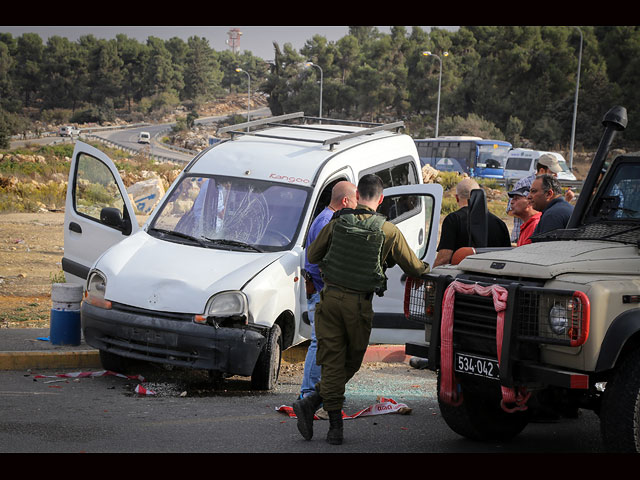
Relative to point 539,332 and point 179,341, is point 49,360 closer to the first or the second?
point 179,341

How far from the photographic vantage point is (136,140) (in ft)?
280

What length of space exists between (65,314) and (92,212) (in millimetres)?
1247

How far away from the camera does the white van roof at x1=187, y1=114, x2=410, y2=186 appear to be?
27.6ft

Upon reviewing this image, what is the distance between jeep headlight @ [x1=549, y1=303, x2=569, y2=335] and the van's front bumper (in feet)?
9.59

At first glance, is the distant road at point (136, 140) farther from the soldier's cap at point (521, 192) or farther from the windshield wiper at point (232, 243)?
the soldier's cap at point (521, 192)

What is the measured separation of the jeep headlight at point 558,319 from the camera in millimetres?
4777

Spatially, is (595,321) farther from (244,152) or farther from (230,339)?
(244,152)

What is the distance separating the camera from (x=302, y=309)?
313 inches

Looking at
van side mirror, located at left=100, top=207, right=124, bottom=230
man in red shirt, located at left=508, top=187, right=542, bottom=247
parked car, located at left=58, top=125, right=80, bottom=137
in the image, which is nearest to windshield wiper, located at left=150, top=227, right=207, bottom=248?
van side mirror, located at left=100, top=207, right=124, bottom=230

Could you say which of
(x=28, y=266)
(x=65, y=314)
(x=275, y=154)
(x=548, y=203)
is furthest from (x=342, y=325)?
(x=28, y=266)

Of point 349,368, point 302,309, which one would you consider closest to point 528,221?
point 302,309

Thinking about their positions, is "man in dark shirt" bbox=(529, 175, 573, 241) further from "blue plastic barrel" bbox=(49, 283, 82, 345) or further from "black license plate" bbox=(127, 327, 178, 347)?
"blue plastic barrel" bbox=(49, 283, 82, 345)

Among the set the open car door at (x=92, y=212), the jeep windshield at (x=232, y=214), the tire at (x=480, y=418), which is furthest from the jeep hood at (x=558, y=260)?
the open car door at (x=92, y=212)

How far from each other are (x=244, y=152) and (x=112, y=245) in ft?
5.50
